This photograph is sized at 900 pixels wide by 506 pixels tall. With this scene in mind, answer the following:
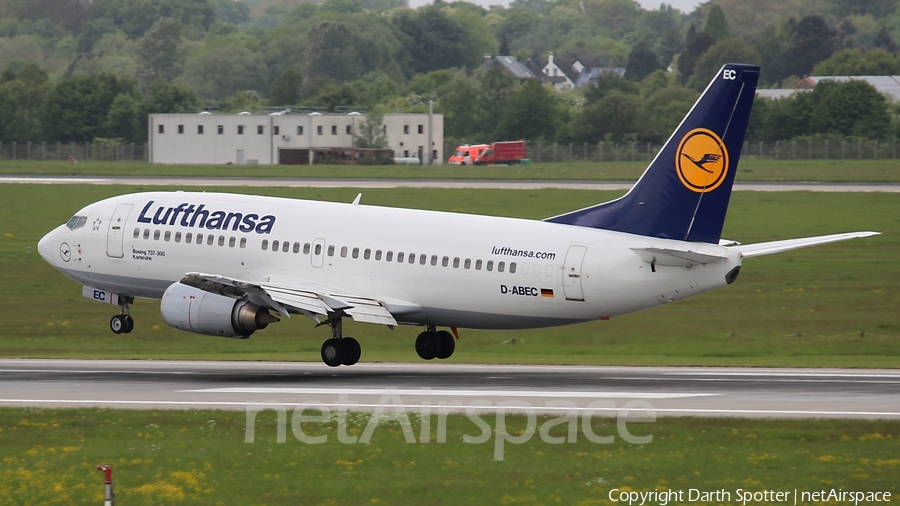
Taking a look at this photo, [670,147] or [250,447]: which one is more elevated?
[670,147]

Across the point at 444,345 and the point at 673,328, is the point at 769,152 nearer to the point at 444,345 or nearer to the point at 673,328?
the point at 673,328

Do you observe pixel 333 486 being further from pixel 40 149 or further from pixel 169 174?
pixel 40 149

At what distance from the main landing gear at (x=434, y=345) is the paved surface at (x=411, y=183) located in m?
41.0

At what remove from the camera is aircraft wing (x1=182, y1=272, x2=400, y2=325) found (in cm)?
3659

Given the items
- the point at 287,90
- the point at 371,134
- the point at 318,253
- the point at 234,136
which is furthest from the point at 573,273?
the point at 287,90

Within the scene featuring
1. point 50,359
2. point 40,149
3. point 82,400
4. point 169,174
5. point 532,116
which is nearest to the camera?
point 82,400

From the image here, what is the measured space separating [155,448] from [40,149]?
116 meters

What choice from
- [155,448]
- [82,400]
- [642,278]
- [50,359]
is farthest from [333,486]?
[50,359]

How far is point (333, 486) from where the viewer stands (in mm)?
22312

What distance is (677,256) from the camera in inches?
1350

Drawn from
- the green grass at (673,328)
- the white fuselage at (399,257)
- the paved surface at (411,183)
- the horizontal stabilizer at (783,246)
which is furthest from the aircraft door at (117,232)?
the paved surface at (411,183)

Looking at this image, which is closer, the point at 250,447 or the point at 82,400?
the point at 250,447

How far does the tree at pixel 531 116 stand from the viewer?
157m

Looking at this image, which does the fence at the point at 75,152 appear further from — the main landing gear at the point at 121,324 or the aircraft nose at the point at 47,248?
the main landing gear at the point at 121,324
